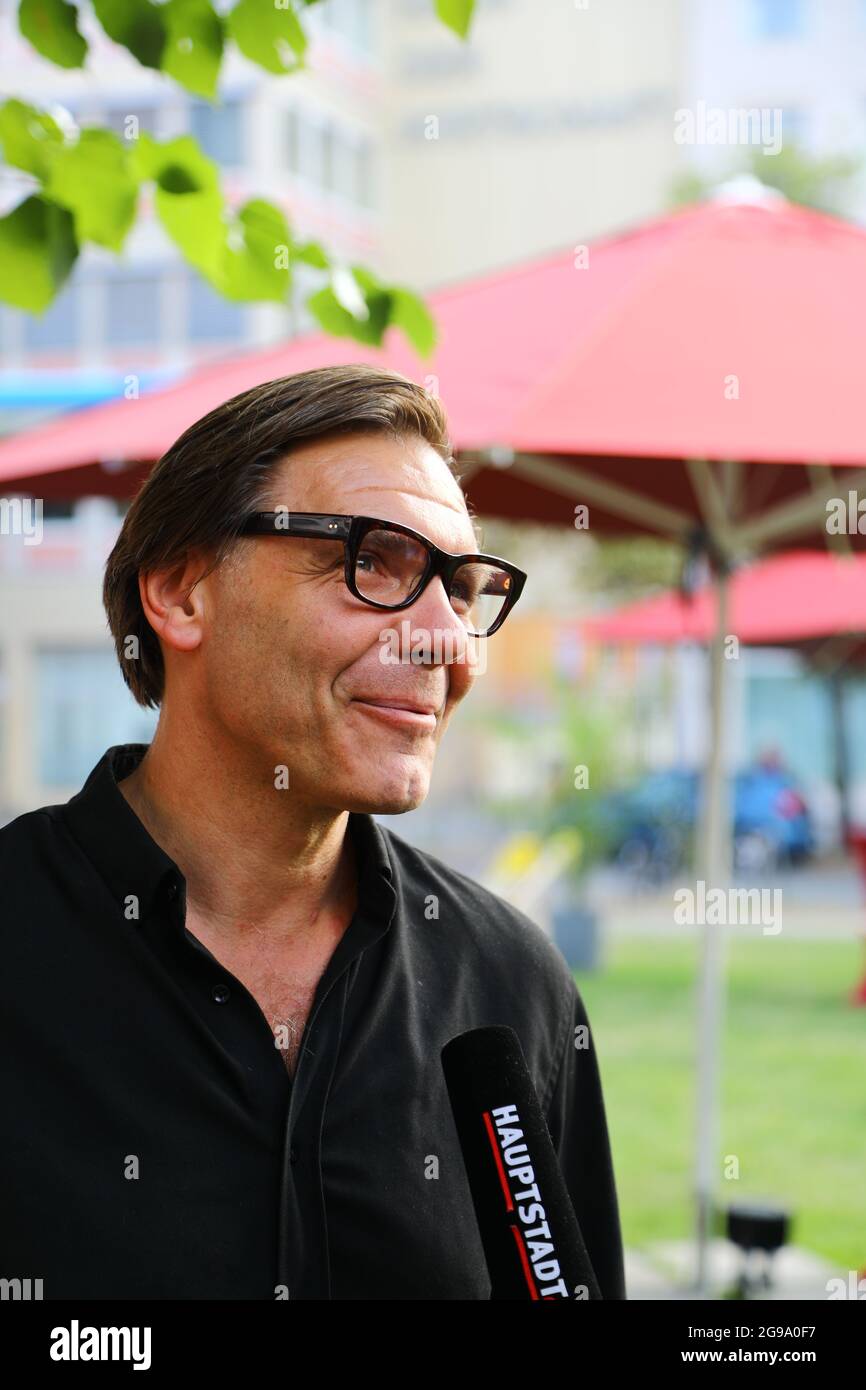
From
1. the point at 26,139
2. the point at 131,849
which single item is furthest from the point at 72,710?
the point at 131,849

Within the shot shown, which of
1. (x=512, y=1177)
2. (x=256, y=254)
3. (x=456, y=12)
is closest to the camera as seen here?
(x=512, y=1177)

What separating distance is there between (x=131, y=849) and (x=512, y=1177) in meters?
0.51

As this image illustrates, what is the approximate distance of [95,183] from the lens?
9.21 ft

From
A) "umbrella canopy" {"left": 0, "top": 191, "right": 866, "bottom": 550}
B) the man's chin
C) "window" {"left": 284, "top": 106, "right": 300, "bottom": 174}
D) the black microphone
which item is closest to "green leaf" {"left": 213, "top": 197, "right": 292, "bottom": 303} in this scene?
"umbrella canopy" {"left": 0, "top": 191, "right": 866, "bottom": 550}

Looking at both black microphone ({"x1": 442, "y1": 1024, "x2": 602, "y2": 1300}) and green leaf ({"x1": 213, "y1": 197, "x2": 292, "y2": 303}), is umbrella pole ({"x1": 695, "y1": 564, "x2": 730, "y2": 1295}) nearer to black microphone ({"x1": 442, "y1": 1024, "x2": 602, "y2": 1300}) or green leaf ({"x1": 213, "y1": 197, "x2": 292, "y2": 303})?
green leaf ({"x1": 213, "y1": 197, "x2": 292, "y2": 303})

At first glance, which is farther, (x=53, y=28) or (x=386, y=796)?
(x=53, y=28)

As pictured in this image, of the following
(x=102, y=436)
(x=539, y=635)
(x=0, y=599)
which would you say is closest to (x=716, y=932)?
(x=102, y=436)

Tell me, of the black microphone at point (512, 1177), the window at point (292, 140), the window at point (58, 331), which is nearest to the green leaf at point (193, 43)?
the black microphone at point (512, 1177)

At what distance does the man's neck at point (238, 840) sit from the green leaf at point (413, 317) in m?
1.41

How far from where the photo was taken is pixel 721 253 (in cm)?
464

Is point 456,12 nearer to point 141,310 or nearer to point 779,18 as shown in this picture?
point 141,310

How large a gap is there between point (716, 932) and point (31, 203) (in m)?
3.39

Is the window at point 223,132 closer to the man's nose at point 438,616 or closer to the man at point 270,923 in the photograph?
the man at point 270,923
